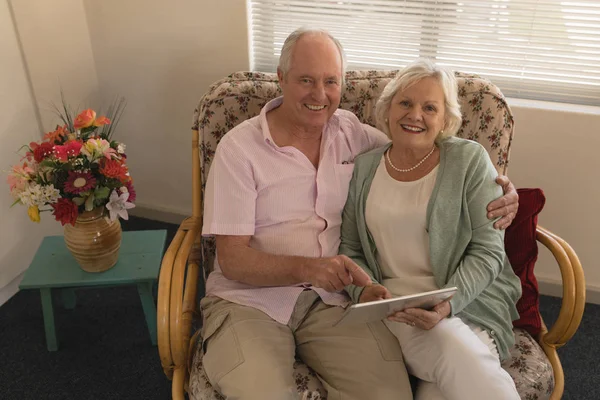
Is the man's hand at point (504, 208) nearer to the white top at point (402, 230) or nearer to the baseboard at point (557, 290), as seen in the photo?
the white top at point (402, 230)

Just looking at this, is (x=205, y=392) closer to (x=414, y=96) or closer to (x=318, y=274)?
(x=318, y=274)

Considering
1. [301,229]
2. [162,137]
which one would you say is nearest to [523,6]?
[301,229]

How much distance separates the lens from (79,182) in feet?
5.76

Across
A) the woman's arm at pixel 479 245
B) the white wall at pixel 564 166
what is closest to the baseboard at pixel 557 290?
the white wall at pixel 564 166

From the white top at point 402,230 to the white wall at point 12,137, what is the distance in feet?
5.34

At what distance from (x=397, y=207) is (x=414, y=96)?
0.32 meters

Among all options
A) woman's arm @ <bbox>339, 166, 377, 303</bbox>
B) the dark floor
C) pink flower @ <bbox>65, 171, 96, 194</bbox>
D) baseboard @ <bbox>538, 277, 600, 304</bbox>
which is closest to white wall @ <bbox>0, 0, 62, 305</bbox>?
the dark floor

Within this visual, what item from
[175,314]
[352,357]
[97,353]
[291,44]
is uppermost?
[291,44]

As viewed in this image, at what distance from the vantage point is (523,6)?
6.67 feet

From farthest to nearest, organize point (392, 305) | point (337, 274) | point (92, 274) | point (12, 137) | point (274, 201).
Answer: point (12, 137) < point (92, 274) < point (274, 201) < point (337, 274) < point (392, 305)

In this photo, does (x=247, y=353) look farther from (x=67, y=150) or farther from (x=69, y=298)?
(x=69, y=298)

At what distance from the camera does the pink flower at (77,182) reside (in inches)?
69.1

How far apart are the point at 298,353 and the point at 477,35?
1.48 metres

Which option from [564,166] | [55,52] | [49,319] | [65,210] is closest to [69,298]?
[49,319]
